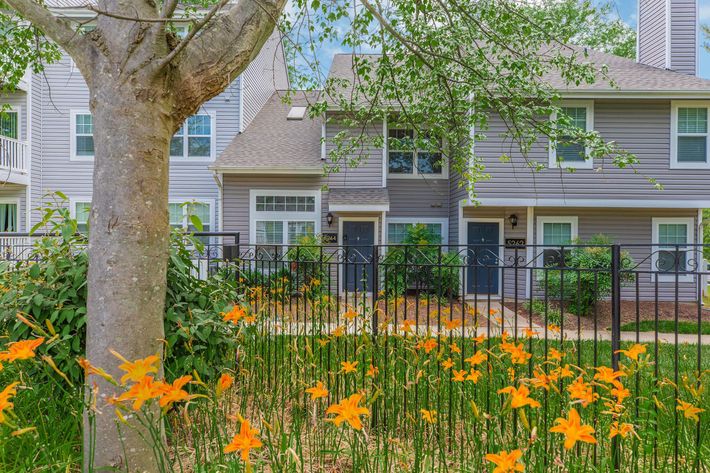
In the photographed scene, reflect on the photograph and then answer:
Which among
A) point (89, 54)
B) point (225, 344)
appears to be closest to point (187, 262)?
point (225, 344)

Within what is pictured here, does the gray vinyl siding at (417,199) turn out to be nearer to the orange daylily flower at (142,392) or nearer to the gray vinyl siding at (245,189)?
the gray vinyl siding at (245,189)

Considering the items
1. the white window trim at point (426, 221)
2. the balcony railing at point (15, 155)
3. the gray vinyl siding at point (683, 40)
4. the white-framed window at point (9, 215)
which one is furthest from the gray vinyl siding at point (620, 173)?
the white-framed window at point (9, 215)

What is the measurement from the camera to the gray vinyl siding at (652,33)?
12125mm

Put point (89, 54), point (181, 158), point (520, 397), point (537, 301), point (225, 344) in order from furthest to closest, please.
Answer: point (181, 158) → point (537, 301) → point (225, 344) → point (89, 54) → point (520, 397)

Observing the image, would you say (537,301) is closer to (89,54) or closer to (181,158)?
(89,54)

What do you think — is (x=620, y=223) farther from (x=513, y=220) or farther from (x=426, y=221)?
(x=426, y=221)

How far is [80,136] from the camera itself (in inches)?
535

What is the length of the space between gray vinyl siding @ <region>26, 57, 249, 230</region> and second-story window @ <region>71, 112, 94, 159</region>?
180 millimetres

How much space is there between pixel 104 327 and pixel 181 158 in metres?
12.6

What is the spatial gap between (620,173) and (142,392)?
12723 mm

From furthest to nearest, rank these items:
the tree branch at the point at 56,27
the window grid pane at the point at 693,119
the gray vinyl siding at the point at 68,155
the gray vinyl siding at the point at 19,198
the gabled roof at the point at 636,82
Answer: the gray vinyl siding at the point at 68,155 < the gray vinyl siding at the point at 19,198 < the window grid pane at the point at 693,119 < the gabled roof at the point at 636,82 < the tree branch at the point at 56,27

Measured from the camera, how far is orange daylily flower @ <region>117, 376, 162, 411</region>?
4.12 feet

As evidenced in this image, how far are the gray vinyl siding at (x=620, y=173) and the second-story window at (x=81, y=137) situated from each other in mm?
11775

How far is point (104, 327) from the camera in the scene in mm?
2002
